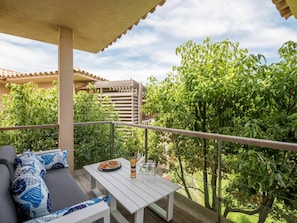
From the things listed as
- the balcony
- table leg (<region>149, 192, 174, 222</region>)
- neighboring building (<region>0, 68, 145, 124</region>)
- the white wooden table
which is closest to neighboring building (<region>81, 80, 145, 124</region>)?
neighboring building (<region>0, 68, 145, 124</region>)

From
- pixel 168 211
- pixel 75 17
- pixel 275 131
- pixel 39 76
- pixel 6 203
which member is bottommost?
pixel 168 211

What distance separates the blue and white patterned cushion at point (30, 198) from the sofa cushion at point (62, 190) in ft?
0.96

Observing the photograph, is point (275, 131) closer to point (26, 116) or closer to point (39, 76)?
point (26, 116)

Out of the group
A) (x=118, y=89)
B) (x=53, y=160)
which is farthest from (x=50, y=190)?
(x=118, y=89)

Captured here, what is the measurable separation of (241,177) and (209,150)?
93 centimetres

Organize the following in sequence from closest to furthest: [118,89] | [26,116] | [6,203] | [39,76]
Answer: [6,203] → [26,116] → [39,76] → [118,89]

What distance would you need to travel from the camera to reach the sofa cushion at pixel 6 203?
2.68 feet

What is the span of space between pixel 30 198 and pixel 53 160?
46.3 inches

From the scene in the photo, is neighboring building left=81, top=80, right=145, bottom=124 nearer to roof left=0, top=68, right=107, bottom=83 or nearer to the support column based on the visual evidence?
roof left=0, top=68, right=107, bottom=83

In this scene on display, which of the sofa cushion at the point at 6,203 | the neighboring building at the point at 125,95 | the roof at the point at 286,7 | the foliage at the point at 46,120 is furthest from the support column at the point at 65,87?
the roof at the point at 286,7

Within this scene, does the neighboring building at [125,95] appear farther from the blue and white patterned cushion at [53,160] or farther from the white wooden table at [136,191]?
the white wooden table at [136,191]

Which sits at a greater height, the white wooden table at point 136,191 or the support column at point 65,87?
the support column at point 65,87

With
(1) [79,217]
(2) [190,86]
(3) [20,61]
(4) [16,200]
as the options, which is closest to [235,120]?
(2) [190,86]

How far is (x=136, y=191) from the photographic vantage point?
5.14ft
